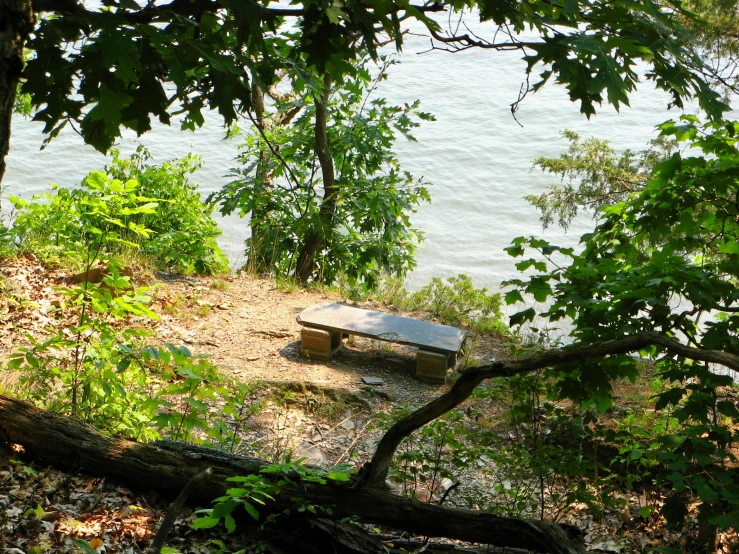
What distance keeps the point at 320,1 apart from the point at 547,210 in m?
8.97

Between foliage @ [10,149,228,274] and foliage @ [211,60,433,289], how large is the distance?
0.58 metres

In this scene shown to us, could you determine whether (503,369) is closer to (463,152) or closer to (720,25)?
(720,25)

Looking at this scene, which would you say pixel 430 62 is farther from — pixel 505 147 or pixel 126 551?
pixel 126 551

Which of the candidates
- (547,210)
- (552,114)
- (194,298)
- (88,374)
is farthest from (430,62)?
(88,374)

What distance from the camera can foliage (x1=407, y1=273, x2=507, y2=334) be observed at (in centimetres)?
901

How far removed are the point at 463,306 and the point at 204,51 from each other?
7.70m

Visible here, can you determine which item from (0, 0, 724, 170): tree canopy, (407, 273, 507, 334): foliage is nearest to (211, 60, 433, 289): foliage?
(407, 273, 507, 334): foliage

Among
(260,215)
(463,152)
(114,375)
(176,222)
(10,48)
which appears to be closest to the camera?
(10,48)

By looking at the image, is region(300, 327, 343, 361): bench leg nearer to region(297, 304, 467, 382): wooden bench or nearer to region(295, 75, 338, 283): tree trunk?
region(297, 304, 467, 382): wooden bench

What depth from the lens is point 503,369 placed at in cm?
292

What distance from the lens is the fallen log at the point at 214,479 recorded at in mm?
3035

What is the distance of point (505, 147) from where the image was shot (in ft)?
62.8

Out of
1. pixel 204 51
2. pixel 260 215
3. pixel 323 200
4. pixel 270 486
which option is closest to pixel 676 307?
pixel 270 486

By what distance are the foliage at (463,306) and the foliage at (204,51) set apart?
6.34 metres
